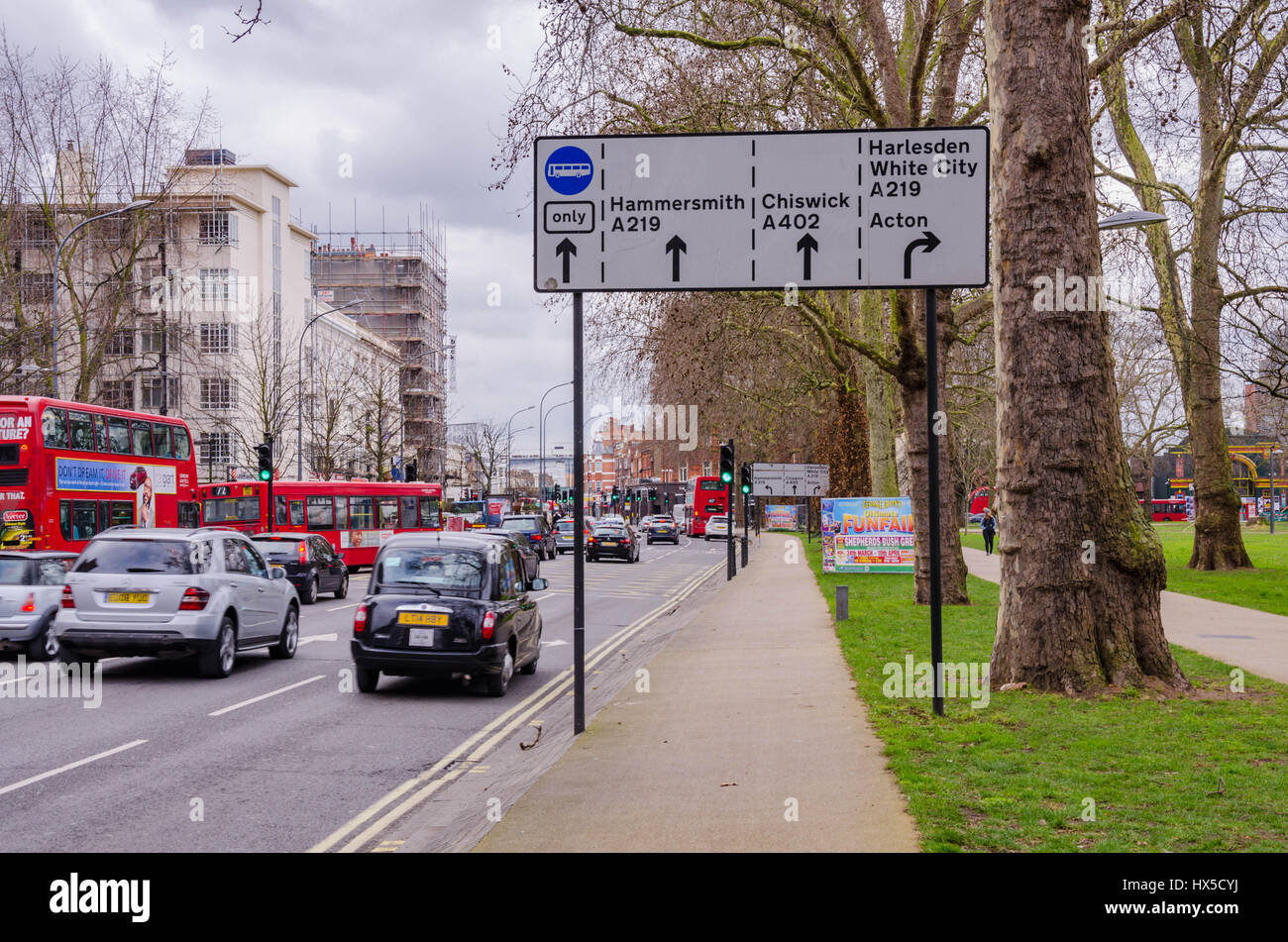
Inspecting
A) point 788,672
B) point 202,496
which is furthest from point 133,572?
point 202,496

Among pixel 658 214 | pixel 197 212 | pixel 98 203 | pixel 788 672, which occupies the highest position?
pixel 197 212

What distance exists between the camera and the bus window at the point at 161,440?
28500 mm

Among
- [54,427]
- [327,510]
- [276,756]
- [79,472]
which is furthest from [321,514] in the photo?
[276,756]

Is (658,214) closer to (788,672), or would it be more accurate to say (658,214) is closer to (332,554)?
(788,672)

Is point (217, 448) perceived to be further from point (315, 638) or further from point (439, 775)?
point (439, 775)

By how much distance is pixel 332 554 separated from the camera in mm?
26844

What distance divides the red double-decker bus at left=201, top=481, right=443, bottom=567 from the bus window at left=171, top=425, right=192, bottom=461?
5.42m

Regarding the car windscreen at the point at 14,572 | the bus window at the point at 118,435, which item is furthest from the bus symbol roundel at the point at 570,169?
the bus window at the point at 118,435

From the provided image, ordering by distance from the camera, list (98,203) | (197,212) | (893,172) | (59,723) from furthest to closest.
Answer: (197,212)
(98,203)
(59,723)
(893,172)

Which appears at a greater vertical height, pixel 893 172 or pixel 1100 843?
pixel 893 172

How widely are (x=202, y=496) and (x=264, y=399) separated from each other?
15533mm

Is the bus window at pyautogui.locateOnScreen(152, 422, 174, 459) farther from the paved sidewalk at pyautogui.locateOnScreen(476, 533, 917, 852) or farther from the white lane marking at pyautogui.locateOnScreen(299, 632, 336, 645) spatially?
the paved sidewalk at pyautogui.locateOnScreen(476, 533, 917, 852)

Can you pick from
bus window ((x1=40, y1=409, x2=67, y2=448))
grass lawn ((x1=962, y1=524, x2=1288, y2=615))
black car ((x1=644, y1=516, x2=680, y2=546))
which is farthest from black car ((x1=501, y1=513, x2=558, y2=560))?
black car ((x1=644, y1=516, x2=680, y2=546))

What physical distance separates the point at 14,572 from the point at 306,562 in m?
10.5
